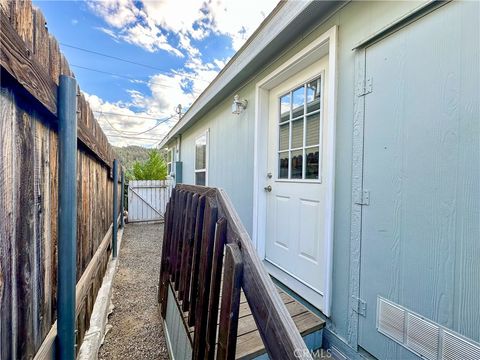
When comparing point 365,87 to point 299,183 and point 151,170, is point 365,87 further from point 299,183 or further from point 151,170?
point 151,170

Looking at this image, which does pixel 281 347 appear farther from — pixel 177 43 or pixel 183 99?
pixel 183 99

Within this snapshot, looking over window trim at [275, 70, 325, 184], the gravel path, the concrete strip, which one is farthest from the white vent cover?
the concrete strip

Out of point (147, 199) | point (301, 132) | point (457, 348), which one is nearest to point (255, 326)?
point (457, 348)

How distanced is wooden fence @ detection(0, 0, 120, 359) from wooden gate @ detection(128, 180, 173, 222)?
22.8 feet

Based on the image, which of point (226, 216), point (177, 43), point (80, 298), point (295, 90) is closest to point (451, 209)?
point (226, 216)

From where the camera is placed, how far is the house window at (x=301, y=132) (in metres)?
2.07

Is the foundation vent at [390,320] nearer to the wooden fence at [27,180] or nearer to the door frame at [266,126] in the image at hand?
the door frame at [266,126]

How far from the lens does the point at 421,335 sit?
1.22m

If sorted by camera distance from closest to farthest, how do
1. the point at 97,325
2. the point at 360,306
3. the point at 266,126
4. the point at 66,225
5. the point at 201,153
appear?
the point at 66,225
the point at 360,306
the point at 97,325
the point at 266,126
the point at 201,153

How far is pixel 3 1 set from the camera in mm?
553

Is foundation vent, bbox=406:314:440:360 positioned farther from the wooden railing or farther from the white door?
the wooden railing

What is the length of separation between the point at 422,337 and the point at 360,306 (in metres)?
0.35

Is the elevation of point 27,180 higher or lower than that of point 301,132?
lower

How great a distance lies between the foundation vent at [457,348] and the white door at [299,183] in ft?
2.38
